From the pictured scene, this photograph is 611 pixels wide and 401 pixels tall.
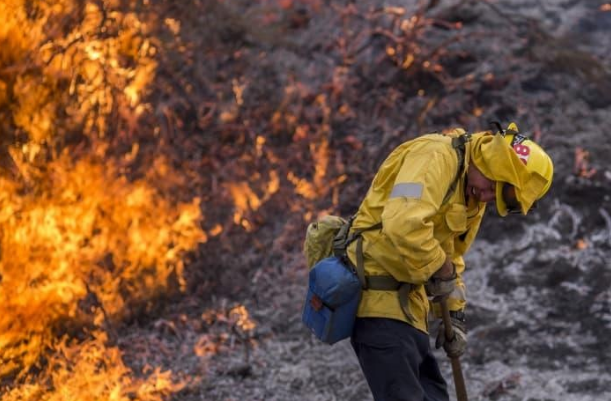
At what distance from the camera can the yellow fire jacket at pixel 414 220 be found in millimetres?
3281

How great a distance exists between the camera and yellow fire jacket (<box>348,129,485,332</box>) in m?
3.28

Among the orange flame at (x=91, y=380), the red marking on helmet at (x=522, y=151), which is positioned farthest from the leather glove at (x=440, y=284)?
the orange flame at (x=91, y=380)

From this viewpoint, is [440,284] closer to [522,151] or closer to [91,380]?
[522,151]

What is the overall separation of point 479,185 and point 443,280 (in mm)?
467

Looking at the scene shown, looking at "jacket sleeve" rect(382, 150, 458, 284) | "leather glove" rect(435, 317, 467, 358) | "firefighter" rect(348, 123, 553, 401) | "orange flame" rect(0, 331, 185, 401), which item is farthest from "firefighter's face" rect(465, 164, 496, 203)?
"orange flame" rect(0, 331, 185, 401)

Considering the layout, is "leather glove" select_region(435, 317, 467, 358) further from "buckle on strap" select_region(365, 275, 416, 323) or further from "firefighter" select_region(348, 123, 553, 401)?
"buckle on strap" select_region(365, 275, 416, 323)

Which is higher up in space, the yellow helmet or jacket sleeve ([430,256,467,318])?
the yellow helmet

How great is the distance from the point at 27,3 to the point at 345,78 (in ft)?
12.3

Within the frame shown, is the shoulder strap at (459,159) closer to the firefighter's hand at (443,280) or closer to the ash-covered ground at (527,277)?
the firefighter's hand at (443,280)

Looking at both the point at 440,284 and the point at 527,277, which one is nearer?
the point at 440,284

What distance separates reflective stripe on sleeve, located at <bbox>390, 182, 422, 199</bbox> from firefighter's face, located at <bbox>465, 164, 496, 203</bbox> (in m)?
0.33

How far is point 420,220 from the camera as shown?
325 centimetres

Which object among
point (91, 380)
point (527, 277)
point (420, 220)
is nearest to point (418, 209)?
point (420, 220)

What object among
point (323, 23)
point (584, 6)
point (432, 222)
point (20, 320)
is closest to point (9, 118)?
point (20, 320)
